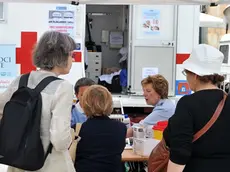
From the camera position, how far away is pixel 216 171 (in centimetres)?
201

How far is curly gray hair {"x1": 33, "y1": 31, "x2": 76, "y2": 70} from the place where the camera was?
2.15m

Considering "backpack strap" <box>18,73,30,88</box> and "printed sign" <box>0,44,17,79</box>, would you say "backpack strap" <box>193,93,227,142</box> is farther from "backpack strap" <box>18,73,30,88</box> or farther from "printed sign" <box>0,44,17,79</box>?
"printed sign" <box>0,44,17,79</box>

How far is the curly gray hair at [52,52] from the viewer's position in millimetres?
2150

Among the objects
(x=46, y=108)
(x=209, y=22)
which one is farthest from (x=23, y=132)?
(x=209, y=22)

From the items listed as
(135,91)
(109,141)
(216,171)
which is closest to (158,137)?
(109,141)

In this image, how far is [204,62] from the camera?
6.89 feet

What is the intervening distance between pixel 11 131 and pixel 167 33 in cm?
347

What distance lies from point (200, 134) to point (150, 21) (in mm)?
3320

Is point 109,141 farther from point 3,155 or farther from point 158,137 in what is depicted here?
point 3,155

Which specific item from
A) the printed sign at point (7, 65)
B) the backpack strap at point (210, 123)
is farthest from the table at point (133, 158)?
the printed sign at point (7, 65)

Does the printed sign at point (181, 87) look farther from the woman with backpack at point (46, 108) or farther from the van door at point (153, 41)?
the woman with backpack at point (46, 108)

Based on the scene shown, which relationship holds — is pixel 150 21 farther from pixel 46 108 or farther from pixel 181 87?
pixel 46 108

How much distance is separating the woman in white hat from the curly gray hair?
2.10 ft

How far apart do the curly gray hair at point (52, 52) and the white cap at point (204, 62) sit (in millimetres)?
613
